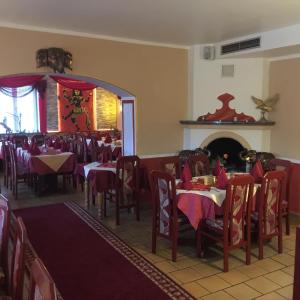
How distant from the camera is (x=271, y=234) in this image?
3.59 meters

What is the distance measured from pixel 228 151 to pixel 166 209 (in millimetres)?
2755

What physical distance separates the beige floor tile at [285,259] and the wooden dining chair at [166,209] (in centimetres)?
99

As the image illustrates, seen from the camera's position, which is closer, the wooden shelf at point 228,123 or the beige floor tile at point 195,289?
the beige floor tile at point 195,289

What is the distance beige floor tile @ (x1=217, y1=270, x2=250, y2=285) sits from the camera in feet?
10.2

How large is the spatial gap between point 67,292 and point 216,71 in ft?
13.3

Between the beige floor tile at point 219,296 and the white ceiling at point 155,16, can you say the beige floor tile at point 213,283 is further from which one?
the white ceiling at point 155,16

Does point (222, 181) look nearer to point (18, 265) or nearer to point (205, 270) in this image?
point (205, 270)

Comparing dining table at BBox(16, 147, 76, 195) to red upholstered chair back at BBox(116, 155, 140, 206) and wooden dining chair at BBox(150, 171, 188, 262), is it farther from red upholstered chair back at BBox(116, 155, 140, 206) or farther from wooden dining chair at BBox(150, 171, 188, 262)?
wooden dining chair at BBox(150, 171, 188, 262)

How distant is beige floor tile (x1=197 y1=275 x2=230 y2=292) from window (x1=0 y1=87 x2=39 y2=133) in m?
7.08

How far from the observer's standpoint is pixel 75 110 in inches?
375

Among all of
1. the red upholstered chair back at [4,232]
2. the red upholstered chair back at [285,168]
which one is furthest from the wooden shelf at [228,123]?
the red upholstered chair back at [4,232]

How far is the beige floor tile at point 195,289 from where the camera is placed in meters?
2.88

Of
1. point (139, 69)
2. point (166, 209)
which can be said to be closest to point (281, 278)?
point (166, 209)

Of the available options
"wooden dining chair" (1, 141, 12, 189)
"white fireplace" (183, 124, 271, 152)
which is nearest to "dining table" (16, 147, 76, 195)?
"wooden dining chair" (1, 141, 12, 189)
